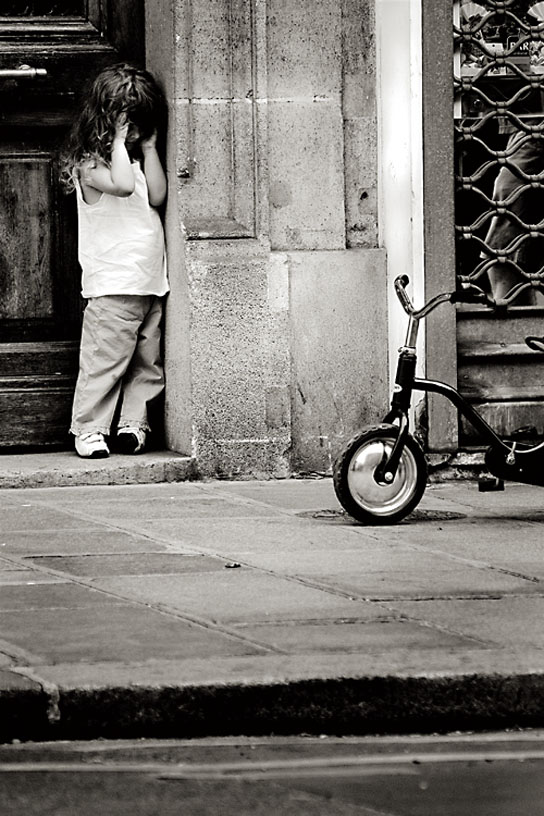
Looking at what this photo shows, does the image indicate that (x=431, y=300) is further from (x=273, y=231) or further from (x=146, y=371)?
(x=146, y=371)

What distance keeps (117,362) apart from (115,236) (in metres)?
0.61

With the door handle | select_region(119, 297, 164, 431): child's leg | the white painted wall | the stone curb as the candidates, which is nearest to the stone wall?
the white painted wall

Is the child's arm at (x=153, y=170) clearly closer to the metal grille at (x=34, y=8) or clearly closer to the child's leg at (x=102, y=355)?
the child's leg at (x=102, y=355)

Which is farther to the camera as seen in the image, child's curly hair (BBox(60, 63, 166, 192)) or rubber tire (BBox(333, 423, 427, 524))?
child's curly hair (BBox(60, 63, 166, 192))

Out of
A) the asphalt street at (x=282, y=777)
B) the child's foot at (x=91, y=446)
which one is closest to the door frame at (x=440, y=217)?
the child's foot at (x=91, y=446)

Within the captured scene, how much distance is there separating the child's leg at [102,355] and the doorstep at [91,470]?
0.68 feet

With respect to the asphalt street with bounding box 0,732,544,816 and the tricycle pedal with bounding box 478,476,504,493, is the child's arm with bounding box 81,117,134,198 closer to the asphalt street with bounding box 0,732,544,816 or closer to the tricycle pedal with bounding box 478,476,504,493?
the tricycle pedal with bounding box 478,476,504,493

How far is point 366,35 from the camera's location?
26.0ft

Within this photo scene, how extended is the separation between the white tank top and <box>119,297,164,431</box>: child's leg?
163 millimetres

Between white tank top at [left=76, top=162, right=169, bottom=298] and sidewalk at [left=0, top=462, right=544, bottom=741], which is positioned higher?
white tank top at [left=76, top=162, right=169, bottom=298]

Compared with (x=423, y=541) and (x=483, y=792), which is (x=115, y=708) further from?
(x=423, y=541)

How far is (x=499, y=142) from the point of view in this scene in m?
8.10

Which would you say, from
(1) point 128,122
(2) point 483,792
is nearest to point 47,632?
(2) point 483,792

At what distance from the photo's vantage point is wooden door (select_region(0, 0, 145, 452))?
7.99 m
